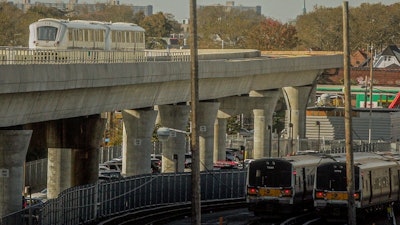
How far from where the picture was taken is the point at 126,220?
51.0 meters

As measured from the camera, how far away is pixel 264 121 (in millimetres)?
97938

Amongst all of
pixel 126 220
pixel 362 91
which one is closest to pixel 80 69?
pixel 126 220

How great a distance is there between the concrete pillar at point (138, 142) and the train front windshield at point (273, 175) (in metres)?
20.7

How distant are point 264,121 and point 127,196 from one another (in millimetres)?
44137

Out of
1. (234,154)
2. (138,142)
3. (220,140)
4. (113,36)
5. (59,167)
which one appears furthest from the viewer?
(234,154)

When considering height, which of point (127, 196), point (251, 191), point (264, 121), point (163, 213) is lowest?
point (163, 213)

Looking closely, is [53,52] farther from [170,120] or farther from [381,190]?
[170,120]

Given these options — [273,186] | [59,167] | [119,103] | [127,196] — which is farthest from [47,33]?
[273,186]

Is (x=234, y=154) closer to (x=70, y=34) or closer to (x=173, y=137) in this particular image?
(x=173, y=137)

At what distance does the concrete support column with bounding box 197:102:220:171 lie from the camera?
81.8m

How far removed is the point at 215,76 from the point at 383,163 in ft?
84.3

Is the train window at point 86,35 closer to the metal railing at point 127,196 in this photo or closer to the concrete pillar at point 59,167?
the concrete pillar at point 59,167

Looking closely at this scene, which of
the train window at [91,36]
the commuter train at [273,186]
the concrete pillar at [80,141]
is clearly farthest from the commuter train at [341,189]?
the train window at [91,36]

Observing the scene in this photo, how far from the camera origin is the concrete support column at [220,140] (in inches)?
3863
